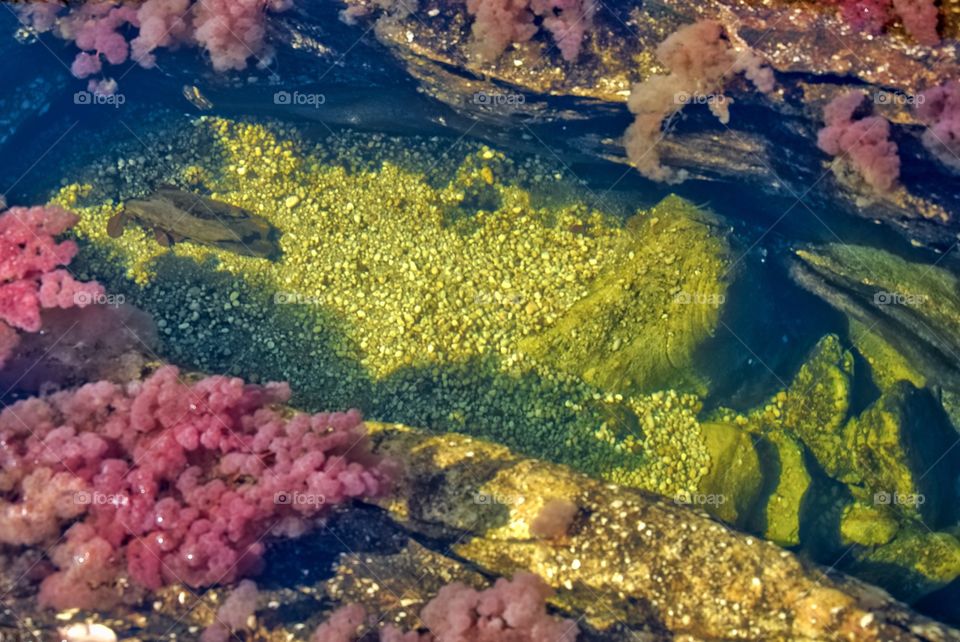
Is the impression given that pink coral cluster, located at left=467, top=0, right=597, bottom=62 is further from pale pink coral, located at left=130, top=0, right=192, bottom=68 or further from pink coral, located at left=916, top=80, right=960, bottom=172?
pale pink coral, located at left=130, top=0, right=192, bottom=68

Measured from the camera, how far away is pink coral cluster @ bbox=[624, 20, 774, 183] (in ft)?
24.9

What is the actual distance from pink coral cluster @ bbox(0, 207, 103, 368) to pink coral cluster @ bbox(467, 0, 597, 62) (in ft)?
19.0

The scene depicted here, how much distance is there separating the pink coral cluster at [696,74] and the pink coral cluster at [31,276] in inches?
288

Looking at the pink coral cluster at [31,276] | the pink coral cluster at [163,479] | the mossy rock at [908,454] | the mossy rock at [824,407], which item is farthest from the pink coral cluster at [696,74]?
the pink coral cluster at [31,276]

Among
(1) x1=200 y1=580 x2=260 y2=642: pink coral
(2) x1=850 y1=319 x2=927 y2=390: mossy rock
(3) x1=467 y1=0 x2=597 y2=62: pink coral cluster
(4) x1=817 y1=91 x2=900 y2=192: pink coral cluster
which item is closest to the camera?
(1) x1=200 y1=580 x2=260 y2=642: pink coral

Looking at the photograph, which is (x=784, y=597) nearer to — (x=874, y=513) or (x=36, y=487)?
(x=874, y=513)

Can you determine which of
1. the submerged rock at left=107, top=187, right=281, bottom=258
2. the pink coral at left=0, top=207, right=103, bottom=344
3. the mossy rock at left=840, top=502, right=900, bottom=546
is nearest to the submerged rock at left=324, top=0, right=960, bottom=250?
the submerged rock at left=107, top=187, right=281, bottom=258

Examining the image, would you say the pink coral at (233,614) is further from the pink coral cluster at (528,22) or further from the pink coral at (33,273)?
the pink coral cluster at (528,22)

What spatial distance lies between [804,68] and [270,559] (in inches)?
314

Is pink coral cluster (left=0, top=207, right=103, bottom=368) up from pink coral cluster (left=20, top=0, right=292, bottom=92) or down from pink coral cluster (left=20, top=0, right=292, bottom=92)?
down

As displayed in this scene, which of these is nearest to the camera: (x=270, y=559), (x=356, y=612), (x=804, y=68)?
(x=356, y=612)

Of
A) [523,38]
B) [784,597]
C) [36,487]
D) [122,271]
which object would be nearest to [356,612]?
[36,487]

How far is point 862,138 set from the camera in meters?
7.30

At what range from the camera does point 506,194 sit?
10336 mm
